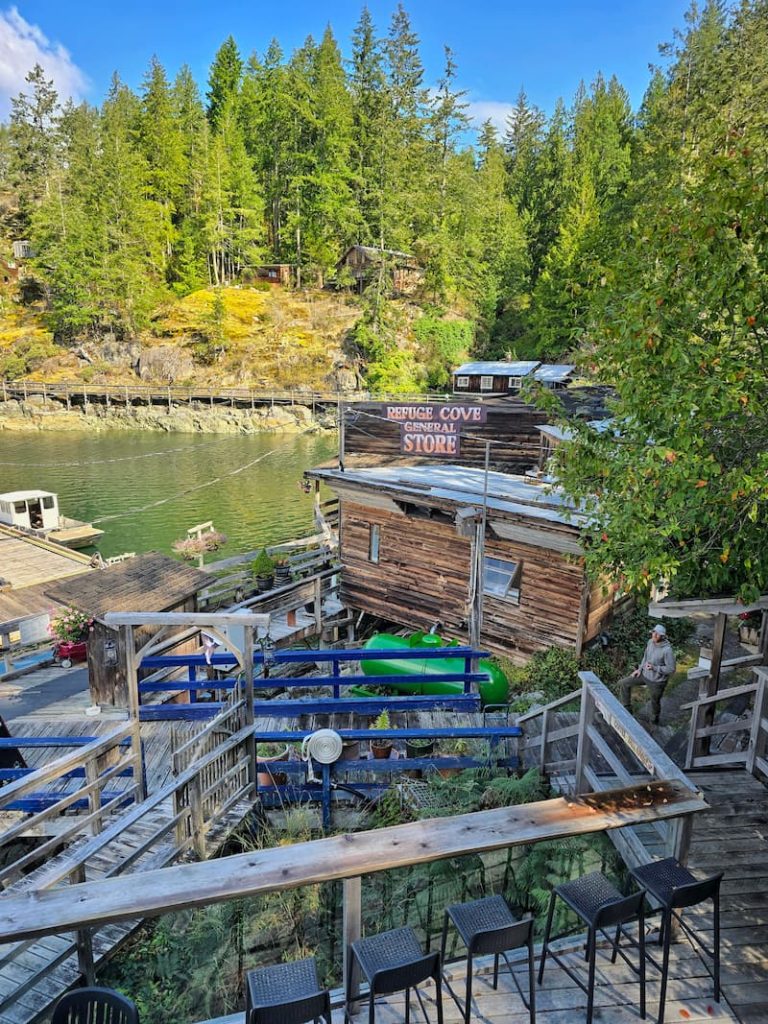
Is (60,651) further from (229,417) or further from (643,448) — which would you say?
(229,417)

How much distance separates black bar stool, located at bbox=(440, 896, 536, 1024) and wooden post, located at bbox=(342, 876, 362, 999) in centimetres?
56

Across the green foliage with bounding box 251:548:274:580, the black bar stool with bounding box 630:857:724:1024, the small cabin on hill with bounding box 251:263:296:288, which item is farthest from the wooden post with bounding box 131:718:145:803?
the small cabin on hill with bounding box 251:263:296:288

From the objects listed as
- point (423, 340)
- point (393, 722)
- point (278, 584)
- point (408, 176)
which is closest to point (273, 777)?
point (393, 722)

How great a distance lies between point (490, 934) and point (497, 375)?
5611cm

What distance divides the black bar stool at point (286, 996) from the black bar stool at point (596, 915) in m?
1.60

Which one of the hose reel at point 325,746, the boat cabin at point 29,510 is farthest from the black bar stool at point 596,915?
the boat cabin at point 29,510

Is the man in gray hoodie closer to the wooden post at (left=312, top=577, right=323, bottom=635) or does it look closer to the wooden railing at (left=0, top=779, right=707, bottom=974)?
the wooden railing at (left=0, top=779, right=707, bottom=974)

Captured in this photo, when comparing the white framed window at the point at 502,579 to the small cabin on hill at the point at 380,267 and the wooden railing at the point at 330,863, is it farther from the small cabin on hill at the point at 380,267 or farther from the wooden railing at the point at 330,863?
the small cabin on hill at the point at 380,267

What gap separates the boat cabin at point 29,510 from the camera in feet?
103

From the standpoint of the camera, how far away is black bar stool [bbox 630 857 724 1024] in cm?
410

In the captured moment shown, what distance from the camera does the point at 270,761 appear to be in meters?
9.16

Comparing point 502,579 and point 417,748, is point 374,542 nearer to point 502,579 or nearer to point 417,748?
point 502,579

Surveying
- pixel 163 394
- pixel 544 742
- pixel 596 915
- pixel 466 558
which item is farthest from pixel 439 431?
pixel 163 394

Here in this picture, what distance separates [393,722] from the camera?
428 inches
